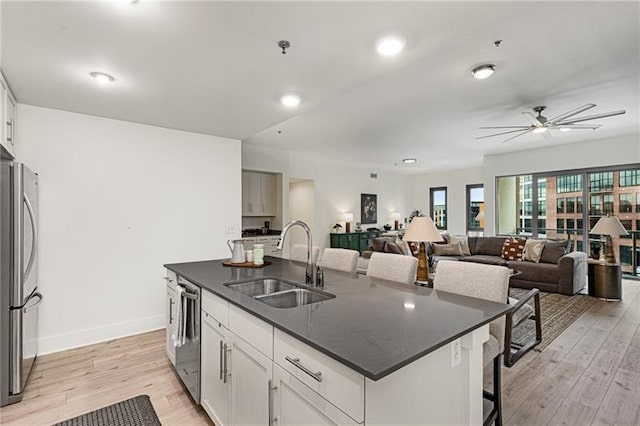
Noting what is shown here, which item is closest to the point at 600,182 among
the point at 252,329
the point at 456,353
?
the point at 456,353

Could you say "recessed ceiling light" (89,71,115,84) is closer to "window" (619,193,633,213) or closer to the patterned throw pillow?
the patterned throw pillow

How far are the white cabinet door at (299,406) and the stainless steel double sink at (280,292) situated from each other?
612mm

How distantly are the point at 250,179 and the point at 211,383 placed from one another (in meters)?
4.89

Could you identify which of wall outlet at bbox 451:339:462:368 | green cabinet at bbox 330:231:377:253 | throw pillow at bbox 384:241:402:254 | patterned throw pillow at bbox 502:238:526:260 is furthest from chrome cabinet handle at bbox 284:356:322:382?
green cabinet at bbox 330:231:377:253

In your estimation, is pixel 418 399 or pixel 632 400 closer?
pixel 418 399

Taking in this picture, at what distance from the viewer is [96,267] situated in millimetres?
3475

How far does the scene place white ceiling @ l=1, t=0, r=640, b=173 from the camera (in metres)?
1.78

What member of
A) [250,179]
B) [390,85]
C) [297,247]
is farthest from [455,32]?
[250,179]

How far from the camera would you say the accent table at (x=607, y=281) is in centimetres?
476

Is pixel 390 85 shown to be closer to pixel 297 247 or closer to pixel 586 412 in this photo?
pixel 297 247

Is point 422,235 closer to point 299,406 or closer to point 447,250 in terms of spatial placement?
point 299,406

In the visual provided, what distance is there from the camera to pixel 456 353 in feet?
4.44

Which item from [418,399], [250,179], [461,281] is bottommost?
[418,399]

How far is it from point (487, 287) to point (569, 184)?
19.8ft
